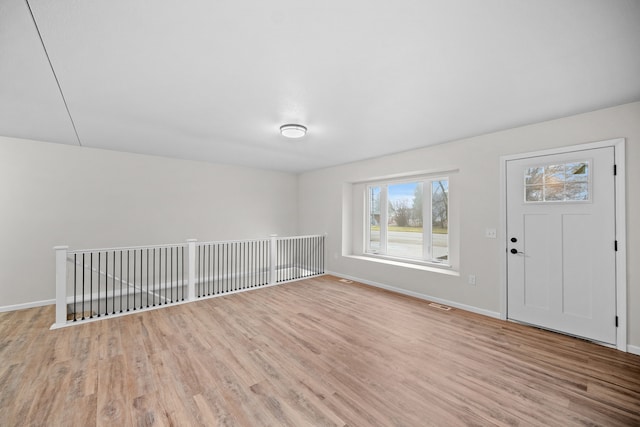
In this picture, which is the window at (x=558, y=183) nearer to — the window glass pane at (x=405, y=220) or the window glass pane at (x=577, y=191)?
the window glass pane at (x=577, y=191)

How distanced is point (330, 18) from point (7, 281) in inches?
218

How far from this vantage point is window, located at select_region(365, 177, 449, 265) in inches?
173

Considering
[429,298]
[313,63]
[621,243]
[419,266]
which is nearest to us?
[313,63]

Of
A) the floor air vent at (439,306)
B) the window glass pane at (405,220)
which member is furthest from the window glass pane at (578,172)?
the floor air vent at (439,306)

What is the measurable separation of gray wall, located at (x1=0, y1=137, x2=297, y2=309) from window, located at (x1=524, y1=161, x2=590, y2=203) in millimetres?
5189

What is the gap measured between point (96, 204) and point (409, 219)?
18.3ft

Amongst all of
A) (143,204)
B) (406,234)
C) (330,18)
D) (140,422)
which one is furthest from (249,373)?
(143,204)

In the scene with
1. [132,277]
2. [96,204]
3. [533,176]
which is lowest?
[132,277]

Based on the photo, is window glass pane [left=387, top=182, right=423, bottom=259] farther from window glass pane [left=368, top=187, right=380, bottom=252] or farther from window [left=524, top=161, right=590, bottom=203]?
window [left=524, top=161, right=590, bottom=203]

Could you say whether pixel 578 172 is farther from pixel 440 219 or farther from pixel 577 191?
pixel 440 219

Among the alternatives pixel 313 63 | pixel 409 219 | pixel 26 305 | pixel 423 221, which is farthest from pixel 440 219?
pixel 26 305

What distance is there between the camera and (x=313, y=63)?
1.86 metres

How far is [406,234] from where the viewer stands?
4.92 meters

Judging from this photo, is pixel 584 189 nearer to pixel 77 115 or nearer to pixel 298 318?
pixel 298 318
